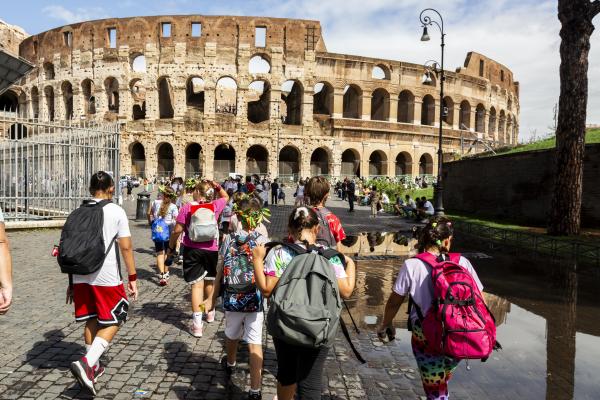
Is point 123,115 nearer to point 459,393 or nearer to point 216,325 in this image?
point 216,325

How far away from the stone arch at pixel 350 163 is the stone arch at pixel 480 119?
44.3ft

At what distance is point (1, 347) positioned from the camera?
4.16 meters

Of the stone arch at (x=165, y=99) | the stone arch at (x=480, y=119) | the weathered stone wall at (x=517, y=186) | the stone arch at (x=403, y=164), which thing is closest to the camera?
the weathered stone wall at (x=517, y=186)

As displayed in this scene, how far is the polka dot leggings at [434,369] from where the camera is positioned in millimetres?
2615

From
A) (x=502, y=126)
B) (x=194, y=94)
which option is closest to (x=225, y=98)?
(x=194, y=94)

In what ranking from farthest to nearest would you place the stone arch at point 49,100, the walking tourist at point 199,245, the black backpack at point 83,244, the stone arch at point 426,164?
the stone arch at point 49,100 → the stone arch at point 426,164 → the walking tourist at point 199,245 → the black backpack at point 83,244

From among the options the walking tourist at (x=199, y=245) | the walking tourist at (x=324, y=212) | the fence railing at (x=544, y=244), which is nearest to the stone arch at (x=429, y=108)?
the fence railing at (x=544, y=244)

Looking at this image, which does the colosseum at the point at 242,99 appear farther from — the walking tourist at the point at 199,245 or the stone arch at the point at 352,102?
the walking tourist at the point at 199,245

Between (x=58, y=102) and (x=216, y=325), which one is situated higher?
(x=58, y=102)

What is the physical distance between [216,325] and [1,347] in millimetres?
2039

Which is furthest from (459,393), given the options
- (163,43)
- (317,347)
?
(163,43)

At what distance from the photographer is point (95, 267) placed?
3.19 metres

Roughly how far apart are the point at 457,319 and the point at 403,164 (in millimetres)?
38084

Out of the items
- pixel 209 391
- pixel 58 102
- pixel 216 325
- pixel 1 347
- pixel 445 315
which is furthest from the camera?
pixel 58 102
